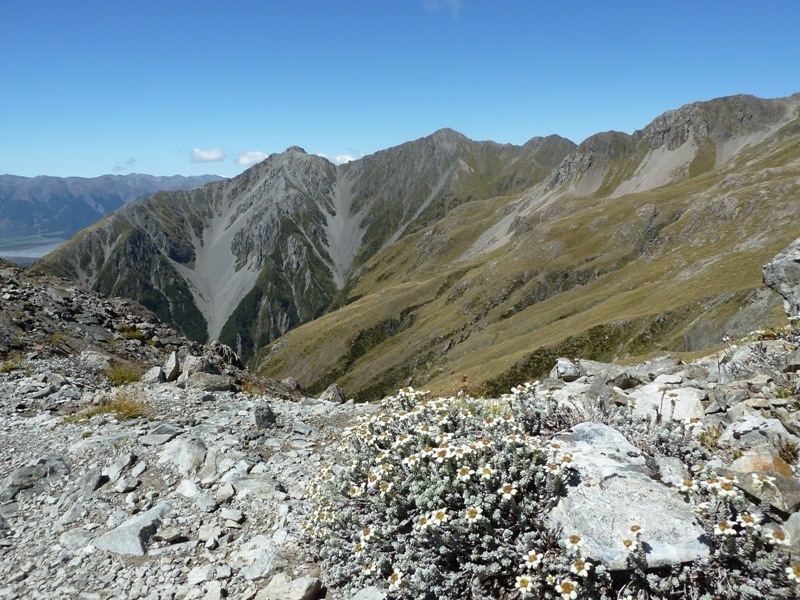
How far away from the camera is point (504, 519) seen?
6.61 metres

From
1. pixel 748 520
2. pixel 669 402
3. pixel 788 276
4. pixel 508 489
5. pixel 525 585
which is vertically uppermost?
pixel 788 276

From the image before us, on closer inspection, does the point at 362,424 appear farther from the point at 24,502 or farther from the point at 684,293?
the point at 684,293

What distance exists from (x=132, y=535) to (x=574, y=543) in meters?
7.95

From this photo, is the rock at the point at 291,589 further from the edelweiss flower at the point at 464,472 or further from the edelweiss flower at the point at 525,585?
the edelweiss flower at the point at 525,585

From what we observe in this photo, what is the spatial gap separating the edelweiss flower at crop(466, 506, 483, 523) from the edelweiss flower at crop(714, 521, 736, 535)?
263cm

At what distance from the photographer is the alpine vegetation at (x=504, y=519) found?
5.33 meters

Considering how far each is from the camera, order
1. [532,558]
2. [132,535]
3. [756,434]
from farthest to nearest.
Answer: [132,535]
[756,434]
[532,558]

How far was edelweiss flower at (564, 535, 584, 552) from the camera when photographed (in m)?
5.34

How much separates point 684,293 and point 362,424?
97075 millimetres

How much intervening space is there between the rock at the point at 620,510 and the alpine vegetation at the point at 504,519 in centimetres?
8

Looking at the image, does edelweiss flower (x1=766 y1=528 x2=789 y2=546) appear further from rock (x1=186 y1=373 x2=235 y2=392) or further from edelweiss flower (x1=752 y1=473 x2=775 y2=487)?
rock (x1=186 y1=373 x2=235 y2=392)

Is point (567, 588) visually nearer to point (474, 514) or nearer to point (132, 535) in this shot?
point (474, 514)

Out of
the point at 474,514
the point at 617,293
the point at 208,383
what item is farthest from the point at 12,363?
the point at 617,293

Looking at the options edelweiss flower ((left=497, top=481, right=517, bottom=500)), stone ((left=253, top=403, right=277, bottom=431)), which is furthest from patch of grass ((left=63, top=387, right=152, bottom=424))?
edelweiss flower ((left=497, top=481, right=517, bottom=500))
